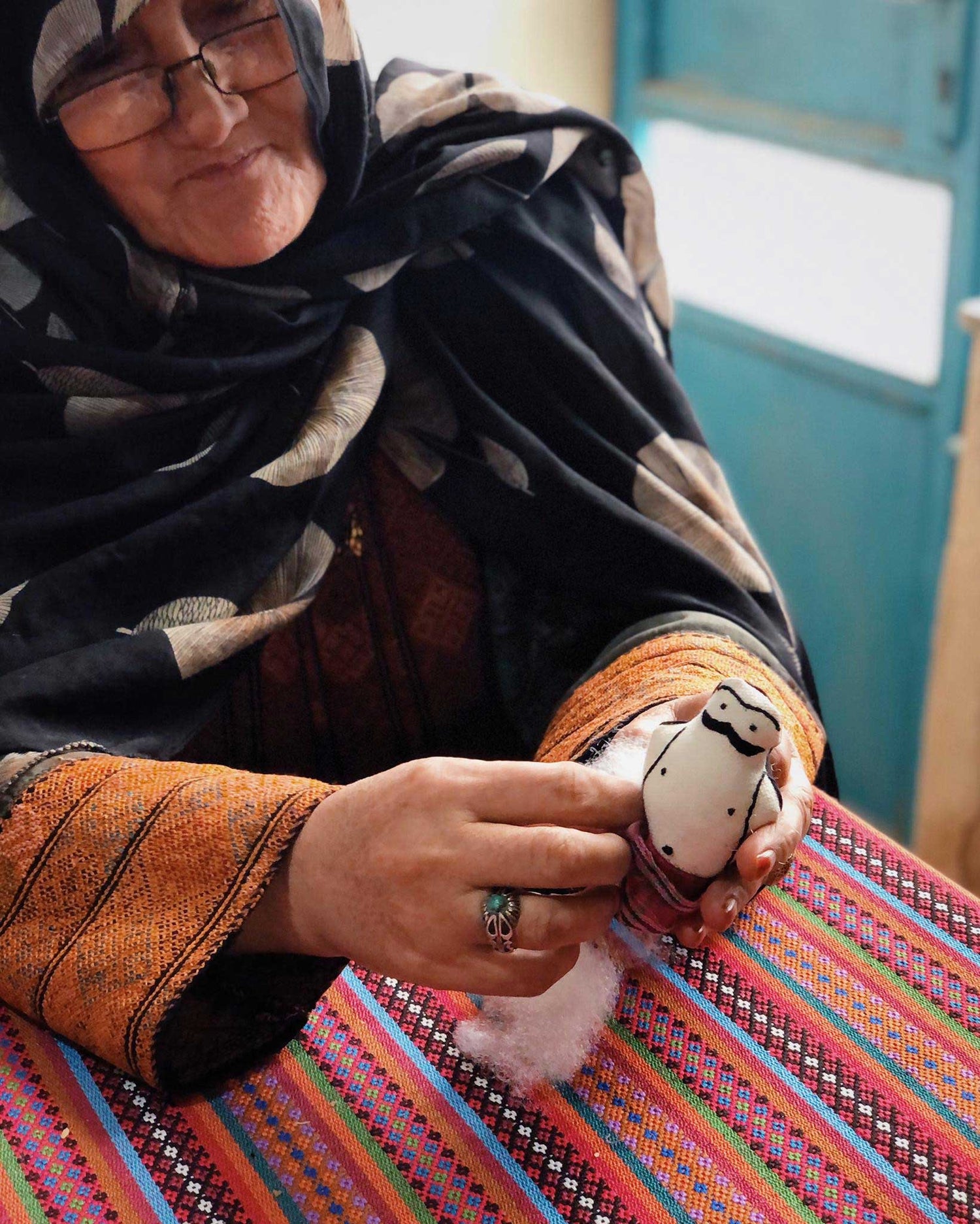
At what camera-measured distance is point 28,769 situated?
0.96 meters

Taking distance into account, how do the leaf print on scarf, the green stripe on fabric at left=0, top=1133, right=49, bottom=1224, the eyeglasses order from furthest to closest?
the leaf print on scarf, the eyeglasses, the green stripe on fabric at left=0, top=1133, right=49, bottom=1224

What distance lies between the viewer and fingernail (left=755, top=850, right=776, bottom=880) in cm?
84

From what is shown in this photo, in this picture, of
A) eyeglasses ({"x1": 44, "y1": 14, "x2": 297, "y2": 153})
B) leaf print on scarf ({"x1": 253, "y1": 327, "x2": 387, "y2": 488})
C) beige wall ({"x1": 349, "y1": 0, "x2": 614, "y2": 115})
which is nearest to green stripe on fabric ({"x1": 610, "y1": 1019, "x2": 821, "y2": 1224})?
leaf print on scarf ({"x1": 253, "y1": 327, "x2": 387, "y2": 488})

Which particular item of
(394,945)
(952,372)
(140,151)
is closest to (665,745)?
(394,945)

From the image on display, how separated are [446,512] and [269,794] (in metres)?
0.49

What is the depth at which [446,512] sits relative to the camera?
132cm

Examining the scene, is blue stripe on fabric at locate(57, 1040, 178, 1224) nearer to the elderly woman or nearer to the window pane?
the elderly woman

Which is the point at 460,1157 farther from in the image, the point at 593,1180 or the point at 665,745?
the point at 665,745

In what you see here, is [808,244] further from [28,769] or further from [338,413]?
[28,769]

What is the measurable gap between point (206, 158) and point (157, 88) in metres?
0.07

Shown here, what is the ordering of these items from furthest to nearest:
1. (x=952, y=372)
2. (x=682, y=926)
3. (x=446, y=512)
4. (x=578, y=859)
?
(x=952, y=372), (x=446, y=512), (x=682, y=926), (x=578, y=859)

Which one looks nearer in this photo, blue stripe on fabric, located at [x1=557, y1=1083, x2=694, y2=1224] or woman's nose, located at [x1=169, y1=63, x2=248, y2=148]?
blue stripe on fabric, located at [x1=557, y1=1083, x2=694, y2=1224]

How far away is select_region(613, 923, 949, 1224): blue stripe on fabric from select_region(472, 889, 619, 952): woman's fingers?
0.56ft

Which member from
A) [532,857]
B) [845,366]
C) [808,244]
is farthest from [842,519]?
[532,857]
